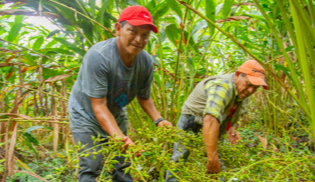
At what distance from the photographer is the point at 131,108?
2199mm

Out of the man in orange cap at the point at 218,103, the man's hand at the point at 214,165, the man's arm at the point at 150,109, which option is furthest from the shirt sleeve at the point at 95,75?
the man's hand at the point at 214,165

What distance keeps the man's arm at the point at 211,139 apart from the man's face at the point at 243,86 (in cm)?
32

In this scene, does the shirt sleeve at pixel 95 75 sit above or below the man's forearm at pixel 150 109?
above

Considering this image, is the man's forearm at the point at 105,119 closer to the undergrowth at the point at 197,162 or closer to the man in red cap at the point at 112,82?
the man in red cap at the point at 112,82

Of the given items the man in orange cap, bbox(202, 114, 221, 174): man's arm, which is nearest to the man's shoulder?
the man in orange cap

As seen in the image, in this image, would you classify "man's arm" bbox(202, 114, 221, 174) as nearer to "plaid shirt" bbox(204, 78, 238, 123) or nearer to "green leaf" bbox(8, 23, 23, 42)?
"plaid shirt" bbox(204, 78, 238, 123)

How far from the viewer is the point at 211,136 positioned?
140cm

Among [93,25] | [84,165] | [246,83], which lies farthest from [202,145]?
[93,25]

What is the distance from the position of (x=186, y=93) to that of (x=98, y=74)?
1.22 m

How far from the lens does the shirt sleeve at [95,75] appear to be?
119 cm

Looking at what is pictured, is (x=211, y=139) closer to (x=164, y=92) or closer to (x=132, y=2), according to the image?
(x=164, y=92)

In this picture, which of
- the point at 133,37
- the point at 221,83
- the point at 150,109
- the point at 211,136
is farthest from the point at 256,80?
the point at 133,37

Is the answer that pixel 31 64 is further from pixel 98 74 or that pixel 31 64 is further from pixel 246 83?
pixel 246 83

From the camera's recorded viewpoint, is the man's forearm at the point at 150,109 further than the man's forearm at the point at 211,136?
Yes
